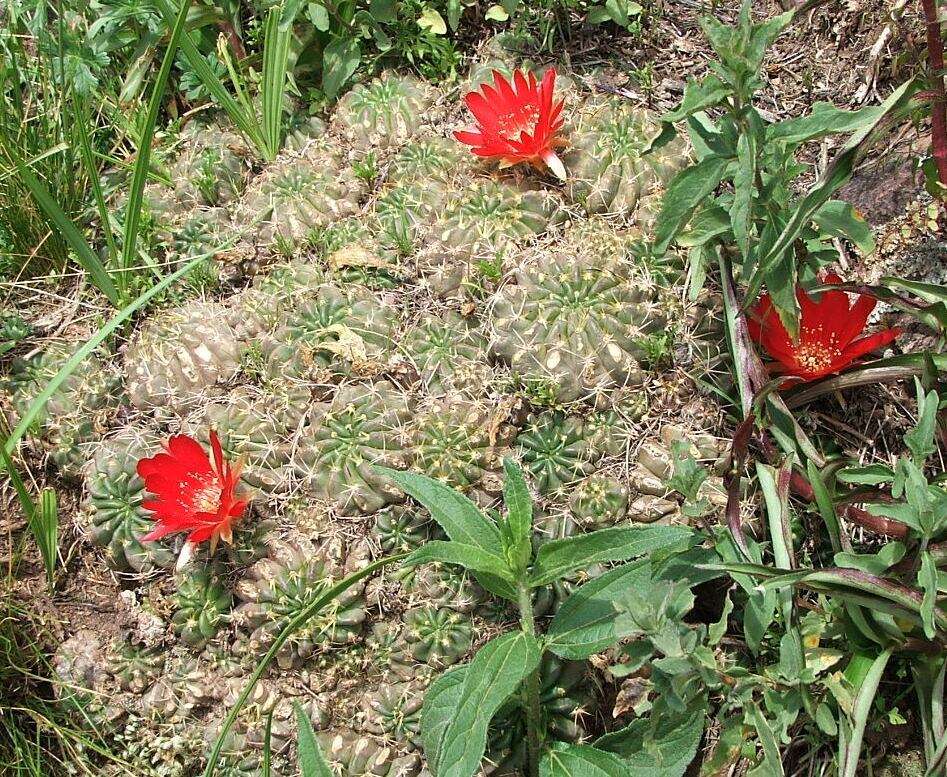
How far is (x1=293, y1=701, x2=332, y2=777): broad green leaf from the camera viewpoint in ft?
7.92

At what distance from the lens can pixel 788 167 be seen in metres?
2.63

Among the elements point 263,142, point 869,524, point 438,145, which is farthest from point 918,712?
point 263,142

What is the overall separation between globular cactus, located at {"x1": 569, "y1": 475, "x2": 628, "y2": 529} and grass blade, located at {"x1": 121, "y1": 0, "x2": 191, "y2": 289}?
5.60 feet

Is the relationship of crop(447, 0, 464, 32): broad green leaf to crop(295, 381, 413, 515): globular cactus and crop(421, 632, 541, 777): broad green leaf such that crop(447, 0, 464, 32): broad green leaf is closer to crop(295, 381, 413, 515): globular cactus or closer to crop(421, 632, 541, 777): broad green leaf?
crop(295, 381, 413, 515): globular cactus

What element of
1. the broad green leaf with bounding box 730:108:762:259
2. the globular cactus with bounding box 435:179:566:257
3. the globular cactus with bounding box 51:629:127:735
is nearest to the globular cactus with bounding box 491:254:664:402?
the globular cactus with bounding box 435:179:566:257

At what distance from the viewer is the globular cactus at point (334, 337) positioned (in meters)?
2.87

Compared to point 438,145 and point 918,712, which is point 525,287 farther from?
point 918,712

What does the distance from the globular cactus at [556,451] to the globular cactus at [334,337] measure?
1.71 feet

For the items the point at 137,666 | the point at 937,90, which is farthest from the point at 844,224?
the point at 137,666

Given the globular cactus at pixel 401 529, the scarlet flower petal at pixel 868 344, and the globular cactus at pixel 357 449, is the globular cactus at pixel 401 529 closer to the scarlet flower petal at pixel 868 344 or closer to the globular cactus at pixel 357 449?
the globular cactus at pixel 357 449

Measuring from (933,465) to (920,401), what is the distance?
56cm

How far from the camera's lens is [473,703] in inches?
86.4

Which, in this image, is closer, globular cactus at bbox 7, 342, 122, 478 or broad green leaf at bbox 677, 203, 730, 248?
broad green leaf at bbox 677, 203, 730, 248

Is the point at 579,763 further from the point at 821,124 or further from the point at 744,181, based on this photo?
the point at 821,124
